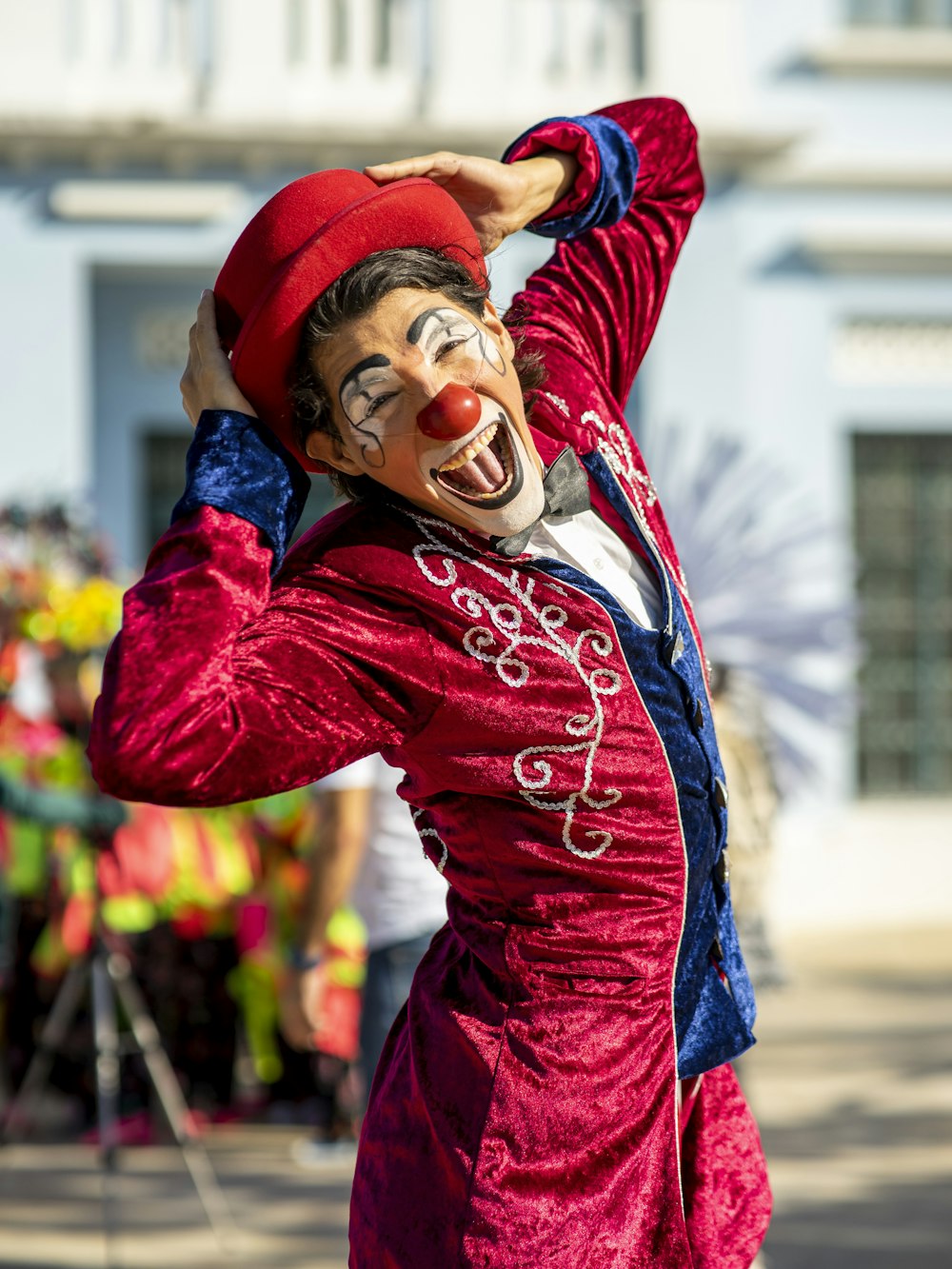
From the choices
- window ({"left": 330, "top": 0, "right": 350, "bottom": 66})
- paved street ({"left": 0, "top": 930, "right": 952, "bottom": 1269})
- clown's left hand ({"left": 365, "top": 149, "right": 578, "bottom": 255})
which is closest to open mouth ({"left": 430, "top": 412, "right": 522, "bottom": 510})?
clown's left hand ({"left": 365, "top": 149, "right": 578, "bottom": 255})

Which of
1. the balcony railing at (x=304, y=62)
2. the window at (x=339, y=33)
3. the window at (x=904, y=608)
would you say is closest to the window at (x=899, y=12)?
the balcony railing at (x=304, y=62)

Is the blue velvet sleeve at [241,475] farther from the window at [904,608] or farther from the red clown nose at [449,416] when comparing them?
the window at [904,608]

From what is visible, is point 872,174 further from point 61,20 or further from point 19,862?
point 19,862

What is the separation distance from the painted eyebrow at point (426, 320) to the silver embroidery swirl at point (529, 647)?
0.19 meters

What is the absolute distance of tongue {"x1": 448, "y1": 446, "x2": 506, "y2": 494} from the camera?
1872mm

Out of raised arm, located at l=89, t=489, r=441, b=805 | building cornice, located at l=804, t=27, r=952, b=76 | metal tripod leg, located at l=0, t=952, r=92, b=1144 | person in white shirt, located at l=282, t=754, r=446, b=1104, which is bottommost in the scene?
metal tripod leg, located at l=0, t=952, r=92, b=1144

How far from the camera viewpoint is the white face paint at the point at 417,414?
6.15 feet

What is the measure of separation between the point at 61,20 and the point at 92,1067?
5.84m

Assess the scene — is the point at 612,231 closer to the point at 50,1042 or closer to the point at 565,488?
the point at 565,488

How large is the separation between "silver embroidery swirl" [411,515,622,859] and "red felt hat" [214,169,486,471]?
0.71 ft

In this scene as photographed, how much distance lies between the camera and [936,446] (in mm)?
11008

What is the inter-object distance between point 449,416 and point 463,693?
28cm

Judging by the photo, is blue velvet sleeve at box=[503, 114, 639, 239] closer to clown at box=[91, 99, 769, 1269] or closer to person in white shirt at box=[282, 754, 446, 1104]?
clown at box=[91, 99, 769, 1269]

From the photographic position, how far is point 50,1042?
5492mm
